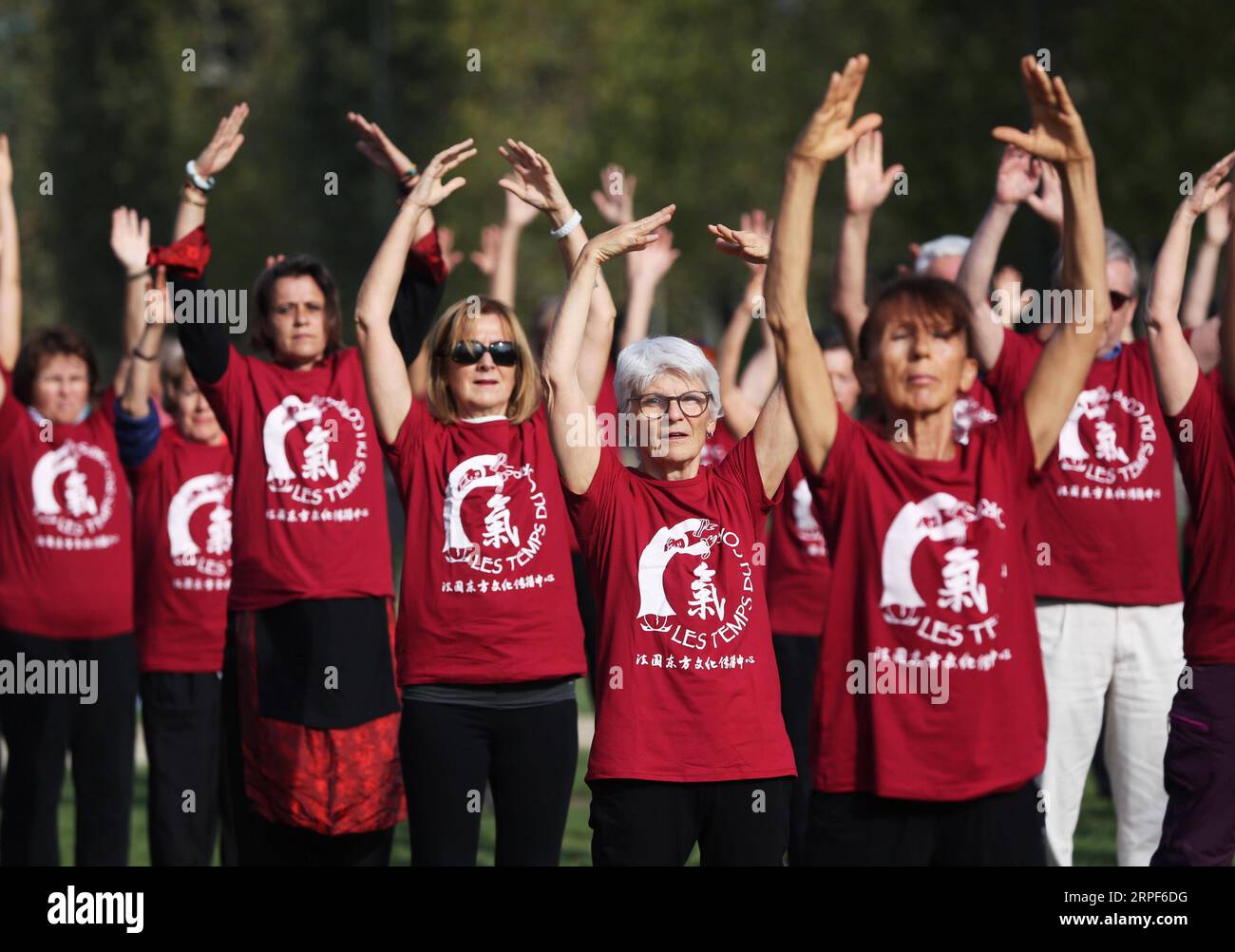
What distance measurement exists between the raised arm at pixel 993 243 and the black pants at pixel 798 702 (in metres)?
1.53

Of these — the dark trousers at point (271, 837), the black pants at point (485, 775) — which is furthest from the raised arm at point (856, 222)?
the dark trousers at point (271, 837)

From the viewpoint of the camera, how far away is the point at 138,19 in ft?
139

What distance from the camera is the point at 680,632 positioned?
491cm

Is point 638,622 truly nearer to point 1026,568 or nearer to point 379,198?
point 1026,568

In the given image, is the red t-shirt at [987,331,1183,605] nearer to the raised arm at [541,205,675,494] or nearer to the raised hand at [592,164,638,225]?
the raised hand at [592,164,638,225]

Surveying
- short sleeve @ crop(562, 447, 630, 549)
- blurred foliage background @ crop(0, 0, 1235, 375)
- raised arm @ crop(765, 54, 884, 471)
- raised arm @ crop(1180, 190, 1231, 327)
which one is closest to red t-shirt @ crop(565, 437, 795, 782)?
short sleeve @ crop(562, 447, 630, 549)

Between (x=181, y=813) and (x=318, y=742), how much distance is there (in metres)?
1.13

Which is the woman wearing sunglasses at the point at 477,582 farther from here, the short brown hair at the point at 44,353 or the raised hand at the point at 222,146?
the short brown hair at the point at 44,353

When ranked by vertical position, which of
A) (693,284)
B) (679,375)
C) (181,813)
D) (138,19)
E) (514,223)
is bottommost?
(181,813)

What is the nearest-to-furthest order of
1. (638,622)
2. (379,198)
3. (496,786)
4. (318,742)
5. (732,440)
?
(638,622) → (496,786) → (318,742) → (732,440) → (379,198)

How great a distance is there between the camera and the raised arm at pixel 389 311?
5.72 meters

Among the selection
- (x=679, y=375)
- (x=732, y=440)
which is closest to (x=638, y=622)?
(x=679, y=375)

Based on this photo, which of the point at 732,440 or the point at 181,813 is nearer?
the point at 181,813
